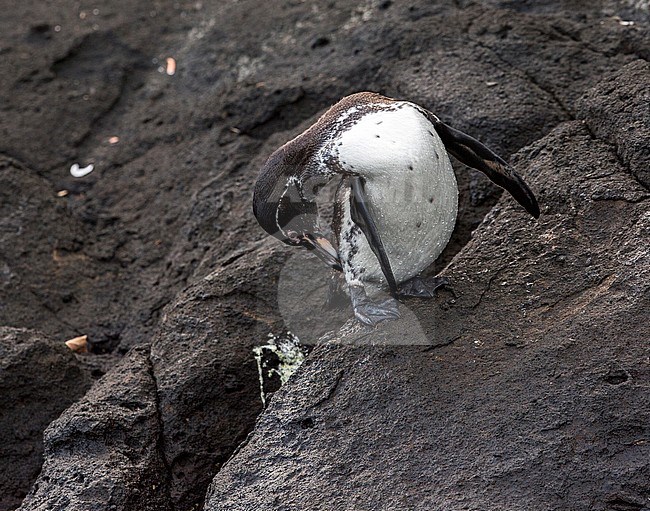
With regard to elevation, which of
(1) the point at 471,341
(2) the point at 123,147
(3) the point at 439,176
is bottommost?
(2) the point at 123,147

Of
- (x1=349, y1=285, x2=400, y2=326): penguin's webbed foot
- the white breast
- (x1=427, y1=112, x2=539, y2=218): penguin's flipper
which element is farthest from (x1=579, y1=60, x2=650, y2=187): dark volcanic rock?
(x1=349, y1=285, x2=400, y2=326): penguin's webbed foot

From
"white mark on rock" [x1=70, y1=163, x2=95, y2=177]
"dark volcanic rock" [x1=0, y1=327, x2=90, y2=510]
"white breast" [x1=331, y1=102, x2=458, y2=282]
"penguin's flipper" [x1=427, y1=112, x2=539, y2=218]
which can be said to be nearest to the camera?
"white breast" [x1=331, y1=102, x2=458, y2=282]

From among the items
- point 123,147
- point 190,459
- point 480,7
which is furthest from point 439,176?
point 123,147

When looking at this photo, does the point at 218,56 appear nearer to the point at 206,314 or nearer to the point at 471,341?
the point at 206,314

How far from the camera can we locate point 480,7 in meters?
4.55

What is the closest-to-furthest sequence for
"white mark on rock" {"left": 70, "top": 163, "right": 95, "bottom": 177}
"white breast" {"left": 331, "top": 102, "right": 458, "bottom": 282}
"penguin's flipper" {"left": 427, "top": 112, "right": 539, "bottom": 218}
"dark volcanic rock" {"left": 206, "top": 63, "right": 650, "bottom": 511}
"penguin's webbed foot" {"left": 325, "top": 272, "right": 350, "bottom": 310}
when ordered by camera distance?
"dark volcanic rock" {"left": 206, "top": 63, "right": 650, "bottom": 511}, "white breast" {"left": 331, "top": 102, "right": 458, "bottom": 282}, "penguin's flipper" {"left": 427, "top": 112, "right": 539, "bottom": 218}, "penguin's webbed foot" {"left": 325, "top": 272, "right": 350, "bottom": 310}, "white mark on rock" {"left": 70, "top": 163, "right": 95, "bottom": 177}

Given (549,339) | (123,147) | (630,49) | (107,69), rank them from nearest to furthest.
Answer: (549,339) < (630,49) < (123,147) < (107,69)

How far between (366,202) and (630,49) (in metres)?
1.92

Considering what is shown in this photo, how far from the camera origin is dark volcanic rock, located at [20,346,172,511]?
2879mm

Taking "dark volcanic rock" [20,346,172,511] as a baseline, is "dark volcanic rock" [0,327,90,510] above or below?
below

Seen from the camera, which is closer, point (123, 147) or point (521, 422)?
point (521, 422)

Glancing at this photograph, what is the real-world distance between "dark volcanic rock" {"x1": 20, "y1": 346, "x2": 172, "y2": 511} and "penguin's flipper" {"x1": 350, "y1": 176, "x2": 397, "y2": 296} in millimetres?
973

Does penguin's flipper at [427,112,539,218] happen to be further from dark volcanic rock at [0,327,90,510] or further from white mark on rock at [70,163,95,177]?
white mark on rock at [70,163,95,177]

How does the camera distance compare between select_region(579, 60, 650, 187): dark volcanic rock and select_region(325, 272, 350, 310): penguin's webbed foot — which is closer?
select_region(579, 60, 650, 187): dark volcanic rock
